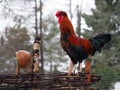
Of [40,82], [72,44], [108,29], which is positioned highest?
[108,29]

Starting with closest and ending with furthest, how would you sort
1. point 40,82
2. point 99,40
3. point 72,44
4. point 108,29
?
1. point 40,82
2. point 72,44
3. point 99,40
4. point 108,29

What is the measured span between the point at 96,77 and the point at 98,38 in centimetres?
40

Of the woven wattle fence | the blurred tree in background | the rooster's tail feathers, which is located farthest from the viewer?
the blurred tree in background

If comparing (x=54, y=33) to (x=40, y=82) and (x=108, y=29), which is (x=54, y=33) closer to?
(x=108, y=29)

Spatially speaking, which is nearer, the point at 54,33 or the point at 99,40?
the point at 99,40

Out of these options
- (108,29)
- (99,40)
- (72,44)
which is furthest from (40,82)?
(108,29)

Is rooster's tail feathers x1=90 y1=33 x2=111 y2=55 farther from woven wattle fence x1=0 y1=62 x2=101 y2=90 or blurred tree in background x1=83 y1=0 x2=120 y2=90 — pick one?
blurred tree in background x1=83 y1=0 x2=120 y2=90

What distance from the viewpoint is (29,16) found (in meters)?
14.2

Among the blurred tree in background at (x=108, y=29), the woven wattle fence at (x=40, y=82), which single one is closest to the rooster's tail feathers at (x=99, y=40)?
the woven wattle fence at (x=40, y=82)

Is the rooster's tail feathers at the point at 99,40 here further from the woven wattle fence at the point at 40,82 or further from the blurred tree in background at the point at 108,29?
the blurred tree in background at the point at 108,29

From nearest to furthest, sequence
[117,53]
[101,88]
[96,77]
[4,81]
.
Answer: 1. [4,81]
2. [96,77]
3. [101,88]
4. [117,53]

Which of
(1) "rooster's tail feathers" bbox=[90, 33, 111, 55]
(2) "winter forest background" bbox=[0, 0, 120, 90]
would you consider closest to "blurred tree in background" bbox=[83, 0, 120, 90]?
(2) "winter forest background" bbox=[0, 0, 120, 90]

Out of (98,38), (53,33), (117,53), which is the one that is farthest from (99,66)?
(98,38)

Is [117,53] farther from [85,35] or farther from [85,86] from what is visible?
[85,86]
